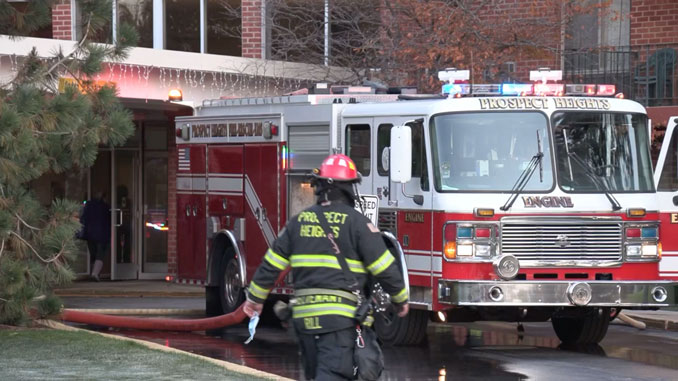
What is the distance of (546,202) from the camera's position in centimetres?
1223

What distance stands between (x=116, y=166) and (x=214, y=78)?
135 inches

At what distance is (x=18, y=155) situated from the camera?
39.3 ft

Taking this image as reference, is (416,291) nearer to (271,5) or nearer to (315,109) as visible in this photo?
(315,109)

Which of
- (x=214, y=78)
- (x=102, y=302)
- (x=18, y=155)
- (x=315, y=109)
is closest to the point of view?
(x=18, y=155)

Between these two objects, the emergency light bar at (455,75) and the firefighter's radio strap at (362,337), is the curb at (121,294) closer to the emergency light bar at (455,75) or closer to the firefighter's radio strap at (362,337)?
the emergency light bar at (455,75)

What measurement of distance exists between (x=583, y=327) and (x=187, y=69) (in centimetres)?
790

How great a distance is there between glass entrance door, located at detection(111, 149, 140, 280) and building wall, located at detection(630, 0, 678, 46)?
8.56 metres

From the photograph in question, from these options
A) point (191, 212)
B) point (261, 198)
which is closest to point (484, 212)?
point (261, 198)

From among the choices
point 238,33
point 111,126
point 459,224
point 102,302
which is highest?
point 238,33

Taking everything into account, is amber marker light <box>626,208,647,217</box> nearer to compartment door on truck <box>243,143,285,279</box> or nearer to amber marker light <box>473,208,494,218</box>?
amber marker light <box>473,208,494,218</box>

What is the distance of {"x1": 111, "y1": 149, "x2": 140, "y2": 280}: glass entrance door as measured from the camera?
2234cm

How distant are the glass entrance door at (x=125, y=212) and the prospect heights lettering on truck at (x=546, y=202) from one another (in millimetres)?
11423

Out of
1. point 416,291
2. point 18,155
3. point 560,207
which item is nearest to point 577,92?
point 560,207

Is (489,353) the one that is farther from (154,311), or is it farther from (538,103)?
(154,311)
